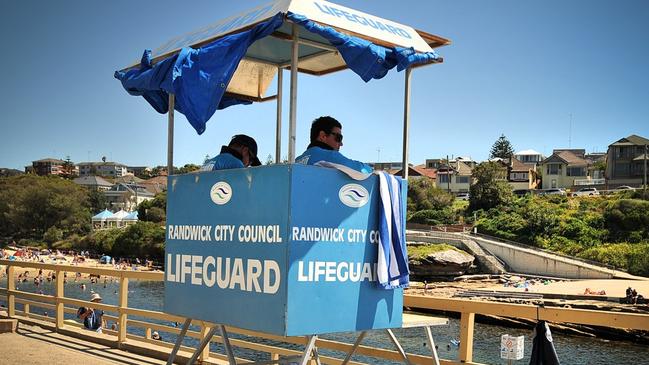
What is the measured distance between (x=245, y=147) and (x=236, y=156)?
13 centimetres

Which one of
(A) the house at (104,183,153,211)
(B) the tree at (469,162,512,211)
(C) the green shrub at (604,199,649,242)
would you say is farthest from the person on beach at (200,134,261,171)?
(A) the house at (104,183,153,211)

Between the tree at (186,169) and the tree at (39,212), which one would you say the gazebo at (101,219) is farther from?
the tree at (186,169)

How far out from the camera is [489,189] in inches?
3693

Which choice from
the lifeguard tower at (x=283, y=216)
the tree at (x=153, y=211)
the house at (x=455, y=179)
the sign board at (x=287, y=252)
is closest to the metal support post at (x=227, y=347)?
the lifeguard tower at (x=283, y=216)

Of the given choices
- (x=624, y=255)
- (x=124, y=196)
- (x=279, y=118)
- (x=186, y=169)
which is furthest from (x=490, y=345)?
(x=124, y=196)

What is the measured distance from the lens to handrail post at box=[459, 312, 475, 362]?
5.34 meters

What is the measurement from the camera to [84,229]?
441ft

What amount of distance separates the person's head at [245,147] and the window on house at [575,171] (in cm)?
13345

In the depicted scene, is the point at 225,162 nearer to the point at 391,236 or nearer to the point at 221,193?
the point at 221,193

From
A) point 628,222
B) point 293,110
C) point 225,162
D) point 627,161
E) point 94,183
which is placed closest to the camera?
point 293,110

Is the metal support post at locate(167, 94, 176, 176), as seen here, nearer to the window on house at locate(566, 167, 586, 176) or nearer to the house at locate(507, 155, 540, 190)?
the house at locate(507, 155, 540, 190)

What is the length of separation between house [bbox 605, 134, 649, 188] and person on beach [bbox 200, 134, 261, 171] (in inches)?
4796

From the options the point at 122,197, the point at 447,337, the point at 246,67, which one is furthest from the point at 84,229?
the point at 246,67

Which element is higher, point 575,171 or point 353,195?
point 575,171
